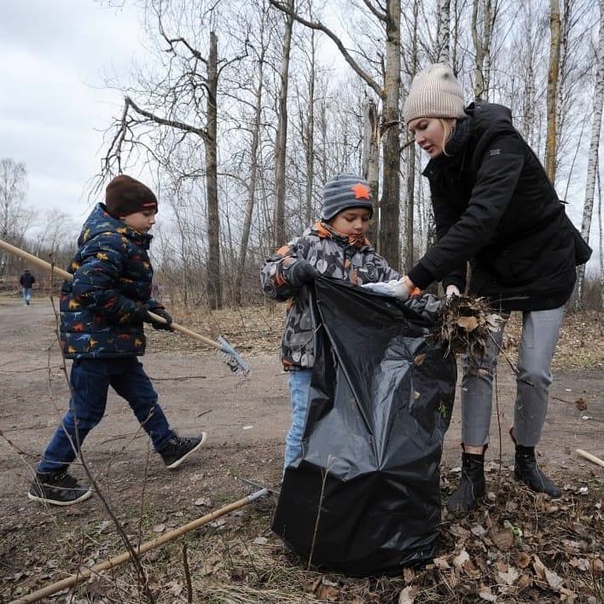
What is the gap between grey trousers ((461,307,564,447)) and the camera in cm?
231

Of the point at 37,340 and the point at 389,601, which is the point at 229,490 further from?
the point at 37,340

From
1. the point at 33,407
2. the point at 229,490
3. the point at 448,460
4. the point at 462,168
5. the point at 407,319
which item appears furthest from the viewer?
the point at 33,407

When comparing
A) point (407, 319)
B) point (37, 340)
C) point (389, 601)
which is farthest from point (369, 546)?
point (37, 340)

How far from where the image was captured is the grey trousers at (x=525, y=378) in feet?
7.57

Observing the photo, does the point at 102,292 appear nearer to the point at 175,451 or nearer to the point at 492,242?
the point at 175,451

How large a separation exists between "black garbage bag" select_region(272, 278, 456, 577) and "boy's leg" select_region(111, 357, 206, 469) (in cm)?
131

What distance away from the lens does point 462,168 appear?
225 centimetres

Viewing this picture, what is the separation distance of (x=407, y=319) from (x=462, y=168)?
2.53 feet

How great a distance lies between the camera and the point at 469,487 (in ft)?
7.53

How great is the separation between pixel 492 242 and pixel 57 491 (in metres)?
2.63

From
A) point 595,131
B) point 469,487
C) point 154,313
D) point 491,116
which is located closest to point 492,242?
point 491,116

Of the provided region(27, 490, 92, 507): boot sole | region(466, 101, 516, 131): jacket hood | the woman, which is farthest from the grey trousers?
region(27, 490, 92, 507): boot sole

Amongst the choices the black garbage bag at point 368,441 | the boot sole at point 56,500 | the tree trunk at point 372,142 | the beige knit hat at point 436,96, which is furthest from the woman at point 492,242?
the tree trunk at point 372,142

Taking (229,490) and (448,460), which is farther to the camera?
(448,460)
